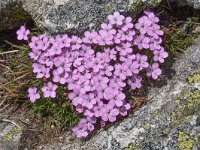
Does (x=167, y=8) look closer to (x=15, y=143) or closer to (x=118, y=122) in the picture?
(x=118, y=122)

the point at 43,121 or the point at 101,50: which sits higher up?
the point at 101,50

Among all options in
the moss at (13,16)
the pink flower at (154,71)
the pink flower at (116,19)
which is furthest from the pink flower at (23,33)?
the pink flower at (154,71)

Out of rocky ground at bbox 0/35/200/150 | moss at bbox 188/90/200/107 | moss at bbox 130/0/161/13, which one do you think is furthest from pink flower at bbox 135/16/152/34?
moss at bbox 188/90/200/107

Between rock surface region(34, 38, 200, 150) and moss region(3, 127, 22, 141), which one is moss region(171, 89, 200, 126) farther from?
moss region(3, 127, 22, 141)

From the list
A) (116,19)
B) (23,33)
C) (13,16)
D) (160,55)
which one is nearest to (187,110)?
(160,55)

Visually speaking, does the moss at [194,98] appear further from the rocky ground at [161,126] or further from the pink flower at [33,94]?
the pink flower at [33,94]

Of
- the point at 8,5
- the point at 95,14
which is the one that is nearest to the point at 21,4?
the point at 8,5
